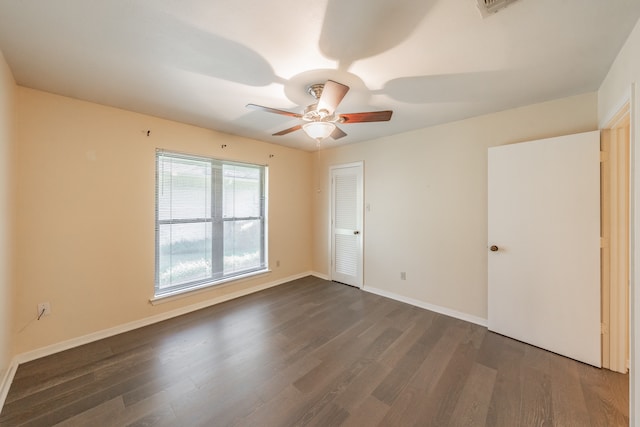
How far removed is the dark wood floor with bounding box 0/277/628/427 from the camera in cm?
159

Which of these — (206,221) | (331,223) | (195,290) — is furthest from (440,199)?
(195,290)

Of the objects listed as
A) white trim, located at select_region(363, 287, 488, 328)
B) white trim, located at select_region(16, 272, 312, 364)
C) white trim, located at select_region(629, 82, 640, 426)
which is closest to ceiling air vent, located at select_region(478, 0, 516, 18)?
white trim, located at select_region(629, 82, 640, 426)

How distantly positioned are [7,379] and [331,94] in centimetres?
323

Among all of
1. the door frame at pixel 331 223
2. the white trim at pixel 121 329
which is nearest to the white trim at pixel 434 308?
the door frame at pixel 331 223

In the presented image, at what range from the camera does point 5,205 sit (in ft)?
6.06

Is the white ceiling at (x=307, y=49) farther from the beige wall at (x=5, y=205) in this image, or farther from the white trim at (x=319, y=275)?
the white trim at (x=319, y=275)

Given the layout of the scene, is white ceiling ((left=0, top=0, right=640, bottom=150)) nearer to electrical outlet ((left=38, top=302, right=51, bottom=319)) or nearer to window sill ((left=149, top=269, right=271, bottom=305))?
electrical outlet ((left=38, top=302, right=51, bottom=319))

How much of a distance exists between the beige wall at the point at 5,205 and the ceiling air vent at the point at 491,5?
3.04m

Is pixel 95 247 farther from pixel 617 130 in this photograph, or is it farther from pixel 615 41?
pixel 617 130

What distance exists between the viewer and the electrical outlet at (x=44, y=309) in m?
2.23

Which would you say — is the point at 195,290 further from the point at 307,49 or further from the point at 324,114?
the point at 307,49

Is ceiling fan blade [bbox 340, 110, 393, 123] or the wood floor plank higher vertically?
ceiling fan blade [bbox 340, 110, 393, 123]

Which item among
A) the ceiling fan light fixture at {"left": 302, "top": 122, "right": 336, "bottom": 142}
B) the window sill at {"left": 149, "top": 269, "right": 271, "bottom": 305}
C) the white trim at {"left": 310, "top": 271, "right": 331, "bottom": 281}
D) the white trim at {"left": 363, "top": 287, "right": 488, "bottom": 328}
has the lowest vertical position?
the white trim at {"left": 363, "top": 287, "right": 488, "bottom": 328}

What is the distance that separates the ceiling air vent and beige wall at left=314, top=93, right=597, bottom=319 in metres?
1.74
